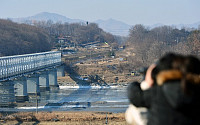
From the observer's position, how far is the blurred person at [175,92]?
1266mm

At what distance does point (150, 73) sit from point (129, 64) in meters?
37.9

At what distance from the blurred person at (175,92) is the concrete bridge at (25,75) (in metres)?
21.7

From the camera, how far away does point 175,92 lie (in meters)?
1.26

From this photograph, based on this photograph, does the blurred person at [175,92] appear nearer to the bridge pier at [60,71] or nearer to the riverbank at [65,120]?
the riverbank at [65,120]

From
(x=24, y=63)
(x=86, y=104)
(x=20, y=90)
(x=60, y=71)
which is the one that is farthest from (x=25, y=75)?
(x=60, y=71)

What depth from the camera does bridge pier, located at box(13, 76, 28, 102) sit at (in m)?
24.5

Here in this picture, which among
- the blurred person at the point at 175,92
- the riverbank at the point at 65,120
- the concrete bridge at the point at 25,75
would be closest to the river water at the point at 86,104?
the concrete bridge at the point at 25,75

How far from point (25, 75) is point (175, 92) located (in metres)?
26.9

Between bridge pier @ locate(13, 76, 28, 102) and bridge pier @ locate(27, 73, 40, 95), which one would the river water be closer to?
bridge pier @ locate(13, 76, 28, 102)

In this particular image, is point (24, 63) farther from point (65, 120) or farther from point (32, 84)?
point (65, 120)

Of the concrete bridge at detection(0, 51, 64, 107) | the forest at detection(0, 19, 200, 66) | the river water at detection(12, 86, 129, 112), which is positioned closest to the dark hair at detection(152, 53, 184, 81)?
the river water at detection(12, 86, 129, 112)

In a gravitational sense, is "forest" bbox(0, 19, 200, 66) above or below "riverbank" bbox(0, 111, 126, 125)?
above

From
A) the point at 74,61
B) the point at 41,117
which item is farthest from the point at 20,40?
the point at 41,117

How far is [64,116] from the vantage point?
15.8 metres
